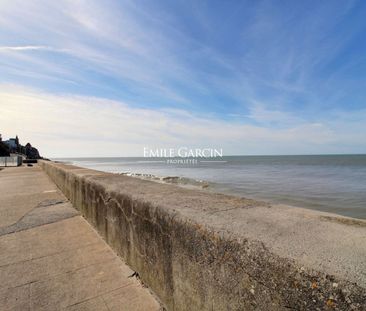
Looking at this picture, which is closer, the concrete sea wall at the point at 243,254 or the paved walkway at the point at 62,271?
the concrete sea wall at the point at 243,254

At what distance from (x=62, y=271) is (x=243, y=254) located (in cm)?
204

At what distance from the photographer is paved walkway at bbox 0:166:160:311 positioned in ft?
6.58

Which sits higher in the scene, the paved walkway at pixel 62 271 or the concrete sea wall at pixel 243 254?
the concrete sea wall at pixel 243 254

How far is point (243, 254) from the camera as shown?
1.18 metres

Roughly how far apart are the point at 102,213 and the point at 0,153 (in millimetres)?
48398

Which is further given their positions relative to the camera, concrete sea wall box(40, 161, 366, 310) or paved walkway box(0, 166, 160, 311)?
paved walkway box(0, 166, 160, 311)

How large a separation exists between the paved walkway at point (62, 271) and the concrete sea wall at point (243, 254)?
0.23 metres

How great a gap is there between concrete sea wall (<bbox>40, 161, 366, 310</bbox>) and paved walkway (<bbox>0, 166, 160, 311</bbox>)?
0.23 meters

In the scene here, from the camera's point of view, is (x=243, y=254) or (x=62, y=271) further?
(x=62, y=271)

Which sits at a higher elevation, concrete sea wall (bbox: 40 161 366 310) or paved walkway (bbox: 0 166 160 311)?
concrete sea wall (bbox: 40 161 366 310)

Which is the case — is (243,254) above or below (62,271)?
above

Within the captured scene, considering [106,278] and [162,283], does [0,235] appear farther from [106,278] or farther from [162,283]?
[162,283]

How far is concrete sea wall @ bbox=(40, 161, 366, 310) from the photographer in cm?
91

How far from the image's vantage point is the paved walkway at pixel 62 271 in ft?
6.58
